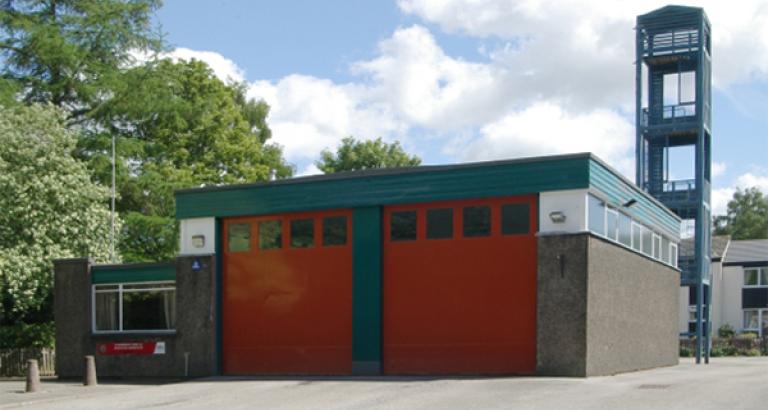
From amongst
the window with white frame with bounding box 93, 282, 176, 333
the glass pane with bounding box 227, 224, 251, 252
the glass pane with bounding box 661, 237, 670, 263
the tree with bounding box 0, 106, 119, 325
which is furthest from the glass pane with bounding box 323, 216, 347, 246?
the tree with bounding box 0, 106, 119, 325

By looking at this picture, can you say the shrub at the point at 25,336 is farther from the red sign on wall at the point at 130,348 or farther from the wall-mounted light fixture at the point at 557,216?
the wall-mounted light fixture at the point at 557,216

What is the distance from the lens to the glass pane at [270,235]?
25.7 metres

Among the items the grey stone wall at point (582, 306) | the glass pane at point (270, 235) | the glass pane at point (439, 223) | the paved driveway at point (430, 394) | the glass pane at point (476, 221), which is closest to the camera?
the paved driveway at point (430, 394)

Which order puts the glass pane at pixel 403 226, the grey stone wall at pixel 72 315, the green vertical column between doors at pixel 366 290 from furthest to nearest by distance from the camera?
the grey stone wall at pixel 72 315
the green vertical column between doors at pixel 366 290
the glass pane at pixel 403 226

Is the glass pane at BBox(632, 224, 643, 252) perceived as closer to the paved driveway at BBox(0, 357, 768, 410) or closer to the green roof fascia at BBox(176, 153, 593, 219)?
the paved driveway at BBox(0, 357, 768, 410)

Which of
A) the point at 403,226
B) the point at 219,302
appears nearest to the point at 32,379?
the point at 219,302

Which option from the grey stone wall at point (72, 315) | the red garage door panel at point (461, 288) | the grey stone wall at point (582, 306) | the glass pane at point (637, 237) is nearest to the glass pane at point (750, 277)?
the glass pane at point (637, 237)

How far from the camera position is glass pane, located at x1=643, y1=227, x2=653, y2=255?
27562mm

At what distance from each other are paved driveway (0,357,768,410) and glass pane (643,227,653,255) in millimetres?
5061

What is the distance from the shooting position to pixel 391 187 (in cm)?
2373

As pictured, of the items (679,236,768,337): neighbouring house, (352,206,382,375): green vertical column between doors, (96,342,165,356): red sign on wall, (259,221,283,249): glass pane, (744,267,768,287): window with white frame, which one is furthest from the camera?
(744,267,768,287): window with white frame

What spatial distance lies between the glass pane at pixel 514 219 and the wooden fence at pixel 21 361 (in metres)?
18.1

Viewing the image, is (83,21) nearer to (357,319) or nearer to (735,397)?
(357,319)

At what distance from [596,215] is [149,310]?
12.6 meters
